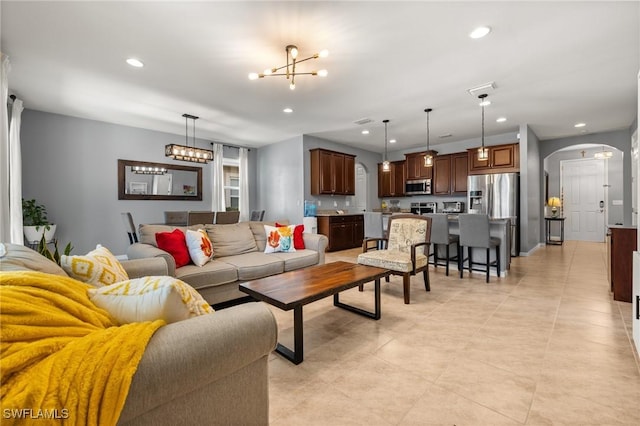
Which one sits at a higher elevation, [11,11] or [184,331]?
[11,11]

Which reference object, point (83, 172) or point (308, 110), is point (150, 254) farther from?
point (83, 172)

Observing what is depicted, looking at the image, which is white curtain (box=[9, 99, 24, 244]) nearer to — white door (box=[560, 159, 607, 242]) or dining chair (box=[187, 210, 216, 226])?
dining chair (box=[187, 210, 216, 226])

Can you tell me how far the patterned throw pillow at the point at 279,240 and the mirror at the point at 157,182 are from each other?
3.60 meters

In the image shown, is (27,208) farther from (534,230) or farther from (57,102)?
(534,230)

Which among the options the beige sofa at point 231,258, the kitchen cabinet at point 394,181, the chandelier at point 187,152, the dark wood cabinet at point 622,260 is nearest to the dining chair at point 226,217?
the chandelier at point 187,152

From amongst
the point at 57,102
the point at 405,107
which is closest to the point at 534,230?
the point at 405,107

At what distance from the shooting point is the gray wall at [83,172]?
4707 mm

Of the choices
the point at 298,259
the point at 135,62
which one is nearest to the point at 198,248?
the point at 298,259

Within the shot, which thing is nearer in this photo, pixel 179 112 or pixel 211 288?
pixel 211 288

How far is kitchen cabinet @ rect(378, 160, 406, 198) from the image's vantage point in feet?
26.3

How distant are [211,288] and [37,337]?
2.10 meters

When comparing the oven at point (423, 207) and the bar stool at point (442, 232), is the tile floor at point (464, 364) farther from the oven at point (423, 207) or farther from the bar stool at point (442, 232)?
the oven at point (423, 207)

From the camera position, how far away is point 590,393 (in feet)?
5.27

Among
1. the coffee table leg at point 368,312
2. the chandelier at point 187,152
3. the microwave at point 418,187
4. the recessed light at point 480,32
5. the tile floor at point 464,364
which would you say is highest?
the recessed light at point 480,32
